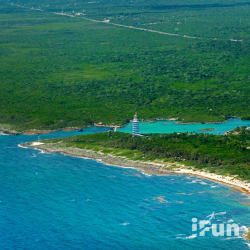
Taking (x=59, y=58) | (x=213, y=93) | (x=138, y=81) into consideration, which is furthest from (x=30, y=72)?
(x=213, y=93)

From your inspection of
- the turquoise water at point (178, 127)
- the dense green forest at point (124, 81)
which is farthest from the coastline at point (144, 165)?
the dense green forest at point (124, 81)

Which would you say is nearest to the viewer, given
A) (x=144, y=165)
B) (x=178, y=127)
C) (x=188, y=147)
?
(x=144, y=165)

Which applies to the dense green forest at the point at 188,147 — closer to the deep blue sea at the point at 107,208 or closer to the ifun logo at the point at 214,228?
the deep blue sea at the point at 107,208

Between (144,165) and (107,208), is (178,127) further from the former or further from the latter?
(107,208)

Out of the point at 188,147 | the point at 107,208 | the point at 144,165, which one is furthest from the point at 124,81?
the point at 107,208

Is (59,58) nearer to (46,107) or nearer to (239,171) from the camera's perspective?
(46,107)
